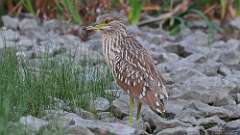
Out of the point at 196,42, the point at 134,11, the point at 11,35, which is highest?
A: the point at 134,11

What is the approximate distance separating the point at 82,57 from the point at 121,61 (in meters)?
2.15

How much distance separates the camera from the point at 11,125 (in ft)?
17.7

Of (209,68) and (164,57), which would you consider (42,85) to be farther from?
(164,57)

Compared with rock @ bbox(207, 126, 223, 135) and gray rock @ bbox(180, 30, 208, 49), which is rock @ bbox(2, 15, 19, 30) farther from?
rock @ bbox(207, 126, 223, 135)

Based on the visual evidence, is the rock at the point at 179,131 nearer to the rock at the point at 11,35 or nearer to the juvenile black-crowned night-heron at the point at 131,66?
the juvenile black-crowned night-heron at the point at 131,66

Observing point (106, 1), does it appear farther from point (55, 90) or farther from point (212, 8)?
point (55, 90)

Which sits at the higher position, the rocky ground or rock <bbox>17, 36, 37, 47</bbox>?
rock <bbox>17, 36, 37, 47</bbox>

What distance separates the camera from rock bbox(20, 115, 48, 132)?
5.53m

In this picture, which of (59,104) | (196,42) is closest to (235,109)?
(59,104)

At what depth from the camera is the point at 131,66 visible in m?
6.77

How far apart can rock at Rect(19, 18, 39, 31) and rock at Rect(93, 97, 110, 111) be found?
432 cm

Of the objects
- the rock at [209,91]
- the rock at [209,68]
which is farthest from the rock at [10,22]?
the rock at [209,91]

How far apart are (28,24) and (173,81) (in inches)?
140

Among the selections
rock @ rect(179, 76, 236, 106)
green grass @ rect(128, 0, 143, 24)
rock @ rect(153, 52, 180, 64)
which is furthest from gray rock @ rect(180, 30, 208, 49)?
rock @ rect(179, 76, 236, 106)
